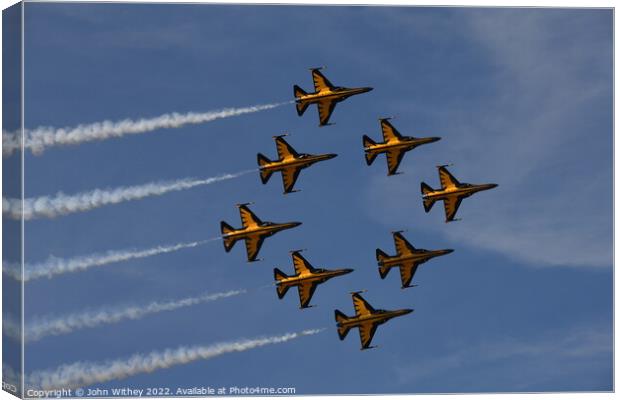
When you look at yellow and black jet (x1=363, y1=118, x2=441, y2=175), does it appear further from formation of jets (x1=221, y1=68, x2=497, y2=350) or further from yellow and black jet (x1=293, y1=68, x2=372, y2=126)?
yellow and black jet (x1=293, y1=68, x2=372, y2=126)

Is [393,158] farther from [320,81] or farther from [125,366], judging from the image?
[125,366]

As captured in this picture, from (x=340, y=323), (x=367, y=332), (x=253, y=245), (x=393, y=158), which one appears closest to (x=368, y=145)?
(x=393, y=158)

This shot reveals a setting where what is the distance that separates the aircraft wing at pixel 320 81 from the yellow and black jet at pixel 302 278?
32.9 ft

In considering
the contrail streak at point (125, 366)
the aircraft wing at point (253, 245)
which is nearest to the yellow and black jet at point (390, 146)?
the aircraft wing at point (253, 245)

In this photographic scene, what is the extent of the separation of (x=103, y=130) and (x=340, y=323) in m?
19.0

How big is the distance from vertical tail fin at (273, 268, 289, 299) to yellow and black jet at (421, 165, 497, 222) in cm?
966

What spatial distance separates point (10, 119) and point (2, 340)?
1209 cm

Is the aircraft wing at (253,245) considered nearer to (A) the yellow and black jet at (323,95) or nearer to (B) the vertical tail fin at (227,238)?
(B) the vertical tail fin at (227,238)

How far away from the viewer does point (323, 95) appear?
116875mm

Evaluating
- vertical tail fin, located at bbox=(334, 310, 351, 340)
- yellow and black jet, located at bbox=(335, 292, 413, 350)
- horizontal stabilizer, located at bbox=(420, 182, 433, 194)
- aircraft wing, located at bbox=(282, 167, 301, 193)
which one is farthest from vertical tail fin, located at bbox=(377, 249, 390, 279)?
aircraft wing, located at bbox=(282, 167, 301, 193)

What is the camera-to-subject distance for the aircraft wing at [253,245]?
11588 centimetres

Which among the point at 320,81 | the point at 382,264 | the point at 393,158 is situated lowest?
the point at 382,264

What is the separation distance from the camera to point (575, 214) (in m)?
110

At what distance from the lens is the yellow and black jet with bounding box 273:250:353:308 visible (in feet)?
382
